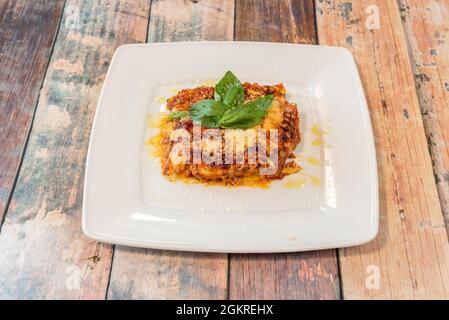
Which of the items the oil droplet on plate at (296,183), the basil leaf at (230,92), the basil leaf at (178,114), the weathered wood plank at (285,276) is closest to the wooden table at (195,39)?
the weathered wood plank at (285,276)

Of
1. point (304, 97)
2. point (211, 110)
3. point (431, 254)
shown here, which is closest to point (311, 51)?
point (304, 97)

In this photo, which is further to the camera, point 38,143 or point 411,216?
point 38,143

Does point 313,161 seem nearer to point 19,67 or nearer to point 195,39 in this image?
point 195,39

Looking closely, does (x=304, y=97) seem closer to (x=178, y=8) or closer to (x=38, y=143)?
(x=178, y=8)

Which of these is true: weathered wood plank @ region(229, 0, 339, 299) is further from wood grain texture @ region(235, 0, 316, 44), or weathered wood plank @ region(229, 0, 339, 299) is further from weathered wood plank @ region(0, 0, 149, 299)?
wood grain texture @ region(235, 0, 316, 44)

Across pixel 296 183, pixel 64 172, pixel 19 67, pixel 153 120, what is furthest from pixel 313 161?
pixel 19 67

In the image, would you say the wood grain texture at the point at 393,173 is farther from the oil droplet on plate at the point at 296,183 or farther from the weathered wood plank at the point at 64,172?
the weathered wood plank at the point at 64,172

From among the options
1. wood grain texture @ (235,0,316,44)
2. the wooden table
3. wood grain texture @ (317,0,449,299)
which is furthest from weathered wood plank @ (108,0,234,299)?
wood grain texture @ (235,0,316,44)
